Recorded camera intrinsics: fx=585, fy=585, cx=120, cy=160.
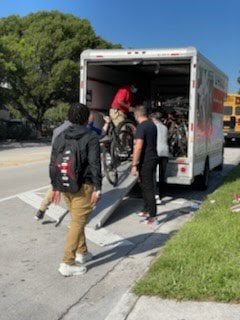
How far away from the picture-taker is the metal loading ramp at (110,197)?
9.36m

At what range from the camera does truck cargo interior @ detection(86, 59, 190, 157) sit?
12.9m

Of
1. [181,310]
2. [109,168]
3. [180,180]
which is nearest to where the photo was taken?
[181,310]

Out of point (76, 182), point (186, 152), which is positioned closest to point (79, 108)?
point (76, 182)

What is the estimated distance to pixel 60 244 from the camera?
26.9 ft

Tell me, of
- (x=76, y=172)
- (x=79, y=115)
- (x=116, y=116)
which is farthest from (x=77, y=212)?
(x=116, y=116)

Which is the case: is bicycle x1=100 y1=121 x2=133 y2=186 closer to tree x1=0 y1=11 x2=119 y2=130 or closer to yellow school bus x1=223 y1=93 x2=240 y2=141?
yellow school bus x1=223 y1=93 x2=240 y2=141

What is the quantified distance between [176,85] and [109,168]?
6.09 meters

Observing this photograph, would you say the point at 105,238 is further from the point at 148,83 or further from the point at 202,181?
the point at 148,83

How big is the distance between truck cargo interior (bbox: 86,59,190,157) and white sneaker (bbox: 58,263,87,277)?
20.5ft

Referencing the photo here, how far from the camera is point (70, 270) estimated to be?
666cm

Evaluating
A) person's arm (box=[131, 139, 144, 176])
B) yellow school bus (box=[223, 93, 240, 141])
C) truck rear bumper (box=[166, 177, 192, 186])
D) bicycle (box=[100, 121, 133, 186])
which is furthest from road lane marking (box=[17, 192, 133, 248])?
yellow school bus (box=[223, 93, 240, 141])

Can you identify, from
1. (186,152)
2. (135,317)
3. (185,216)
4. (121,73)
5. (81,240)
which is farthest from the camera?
(121,73)

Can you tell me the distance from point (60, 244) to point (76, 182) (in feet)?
7.13

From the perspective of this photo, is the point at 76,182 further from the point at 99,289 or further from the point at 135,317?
the point at 135,317
